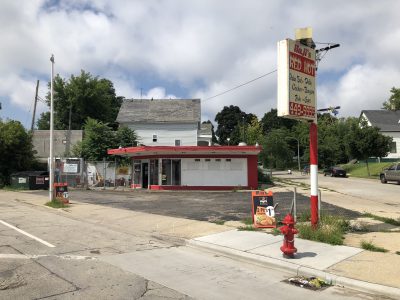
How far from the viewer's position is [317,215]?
1120cm

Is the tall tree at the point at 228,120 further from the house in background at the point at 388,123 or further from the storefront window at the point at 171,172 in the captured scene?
the storefront window at the point at 171,172

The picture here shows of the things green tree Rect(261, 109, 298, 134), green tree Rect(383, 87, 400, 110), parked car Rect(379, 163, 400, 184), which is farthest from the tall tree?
parked car Rect(379, 163, 400, 184)

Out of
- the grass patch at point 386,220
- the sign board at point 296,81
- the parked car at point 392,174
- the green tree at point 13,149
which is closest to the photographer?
the sign board at point 296,81

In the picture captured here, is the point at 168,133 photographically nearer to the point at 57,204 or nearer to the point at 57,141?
the point at 57,141

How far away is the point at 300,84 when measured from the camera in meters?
11.0

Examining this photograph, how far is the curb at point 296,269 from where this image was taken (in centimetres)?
671

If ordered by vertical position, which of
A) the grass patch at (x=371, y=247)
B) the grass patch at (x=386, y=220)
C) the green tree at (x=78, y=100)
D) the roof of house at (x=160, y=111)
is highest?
the green tree at (x=78, y=100)

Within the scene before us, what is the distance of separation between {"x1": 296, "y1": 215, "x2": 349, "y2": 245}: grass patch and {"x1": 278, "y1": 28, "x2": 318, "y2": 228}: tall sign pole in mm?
277

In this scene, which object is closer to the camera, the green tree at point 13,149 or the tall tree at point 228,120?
the green tree at point 13,149

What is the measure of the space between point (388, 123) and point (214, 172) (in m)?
48.8

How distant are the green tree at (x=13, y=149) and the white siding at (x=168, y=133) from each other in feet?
41.0

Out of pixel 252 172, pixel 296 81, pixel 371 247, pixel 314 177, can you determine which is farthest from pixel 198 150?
pixel 371 247

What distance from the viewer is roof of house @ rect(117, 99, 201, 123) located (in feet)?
157

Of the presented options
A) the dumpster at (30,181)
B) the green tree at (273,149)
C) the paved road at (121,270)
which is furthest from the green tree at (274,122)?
the paved road at (121,270)
